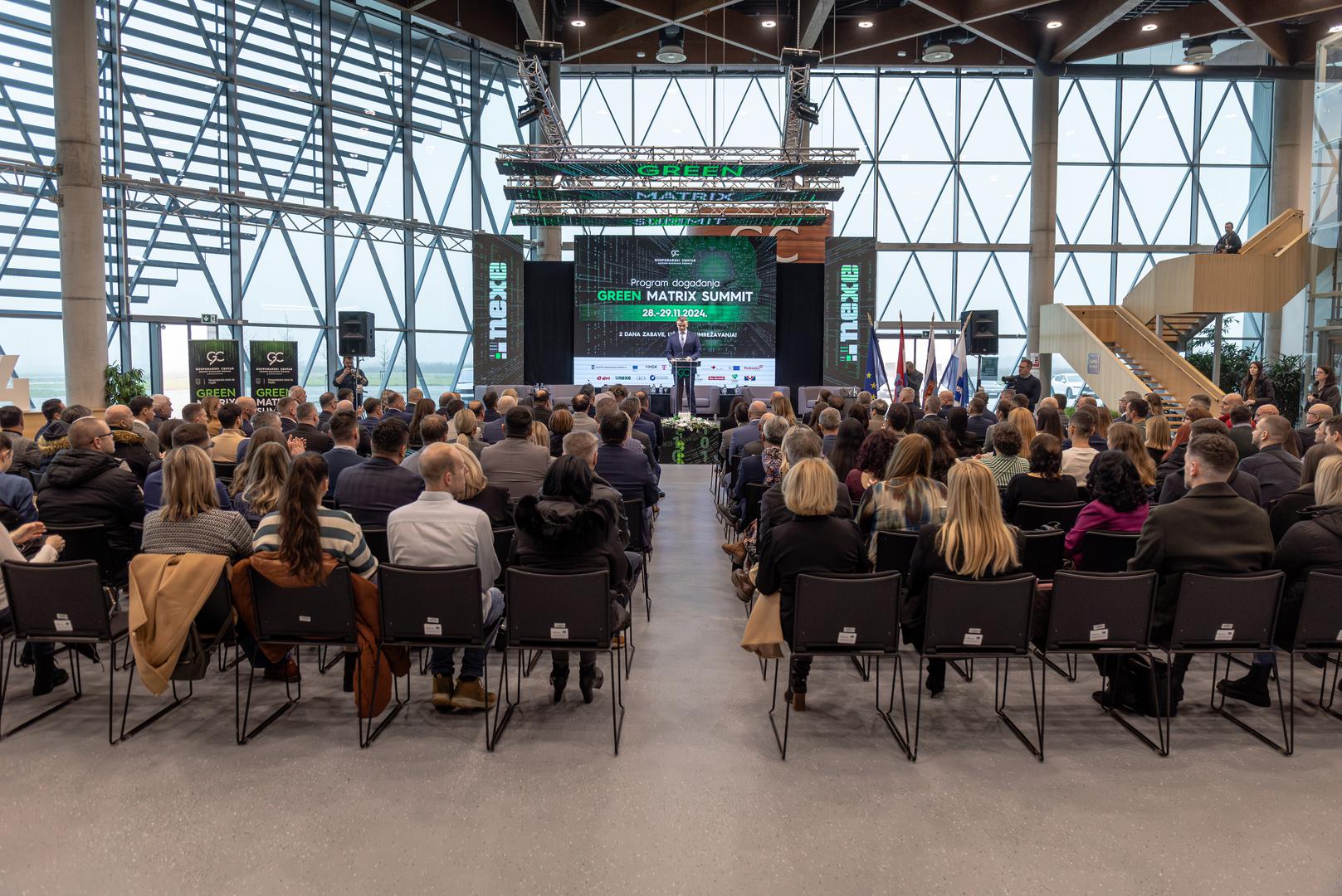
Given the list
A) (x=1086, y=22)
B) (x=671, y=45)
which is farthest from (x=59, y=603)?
(x=1086, y=22)

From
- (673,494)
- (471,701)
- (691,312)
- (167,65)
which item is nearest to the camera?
(471,701)

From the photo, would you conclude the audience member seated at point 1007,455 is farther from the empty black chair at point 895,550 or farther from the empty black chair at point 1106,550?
the empty black chair at point 895,550

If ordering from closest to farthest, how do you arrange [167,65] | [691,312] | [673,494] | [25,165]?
[673,494] → [25,165] → [167,65] → [691,312]

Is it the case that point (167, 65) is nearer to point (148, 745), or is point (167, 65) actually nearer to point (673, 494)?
point (673, 494)

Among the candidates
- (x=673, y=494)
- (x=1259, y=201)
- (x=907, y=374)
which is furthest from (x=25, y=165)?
(x=1259, y=201)

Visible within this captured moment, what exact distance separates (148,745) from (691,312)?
572 inches

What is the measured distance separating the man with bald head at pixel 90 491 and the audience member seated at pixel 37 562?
206 millimetres

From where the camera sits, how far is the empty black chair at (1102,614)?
353 centimetres

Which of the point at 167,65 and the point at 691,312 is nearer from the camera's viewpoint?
the point at 167,65

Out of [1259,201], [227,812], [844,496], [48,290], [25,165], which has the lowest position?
[227,812]

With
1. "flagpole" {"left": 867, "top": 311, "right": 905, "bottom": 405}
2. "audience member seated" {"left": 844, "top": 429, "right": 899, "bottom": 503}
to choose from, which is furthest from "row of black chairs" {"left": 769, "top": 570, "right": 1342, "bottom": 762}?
"flagpole" {"left": 867, "top": 311, "right": 905, "bottom": 405}

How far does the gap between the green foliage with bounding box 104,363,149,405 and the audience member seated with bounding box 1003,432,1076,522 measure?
1172 centimetres

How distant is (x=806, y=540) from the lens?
369 cm

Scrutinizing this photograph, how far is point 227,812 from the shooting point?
3.09 m
